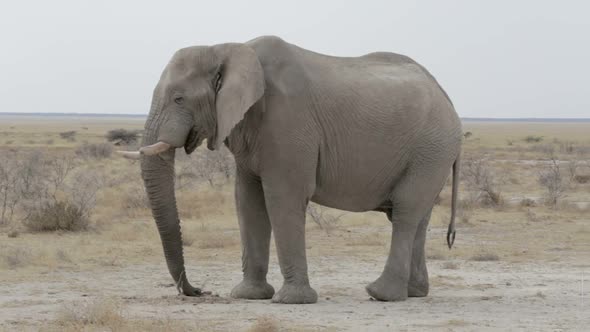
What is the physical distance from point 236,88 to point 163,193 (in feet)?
3.85

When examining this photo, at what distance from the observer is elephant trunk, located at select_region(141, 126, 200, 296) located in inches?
369

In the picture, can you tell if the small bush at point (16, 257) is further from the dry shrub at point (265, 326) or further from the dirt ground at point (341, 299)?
the dry shrub at point (265, 326)

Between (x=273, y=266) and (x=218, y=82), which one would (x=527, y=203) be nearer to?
A: (x=273, y=266)

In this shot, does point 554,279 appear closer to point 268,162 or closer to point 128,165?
point 268,162

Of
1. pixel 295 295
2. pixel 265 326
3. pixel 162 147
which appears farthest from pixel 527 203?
pixel 265 326

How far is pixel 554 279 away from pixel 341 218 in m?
8.12

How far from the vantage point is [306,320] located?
8.97 meters

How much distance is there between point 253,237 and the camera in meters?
10.6

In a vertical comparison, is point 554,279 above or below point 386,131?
below

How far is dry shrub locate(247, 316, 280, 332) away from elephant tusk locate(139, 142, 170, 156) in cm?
188

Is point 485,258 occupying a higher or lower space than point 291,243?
lower

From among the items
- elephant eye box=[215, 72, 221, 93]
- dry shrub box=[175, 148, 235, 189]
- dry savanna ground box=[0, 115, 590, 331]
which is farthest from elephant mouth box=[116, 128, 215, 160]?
dry shrub box=[175, 148, 235, 189]

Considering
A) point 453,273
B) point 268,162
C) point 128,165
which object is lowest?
point 128,165

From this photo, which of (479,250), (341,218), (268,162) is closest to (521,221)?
(341,218)
